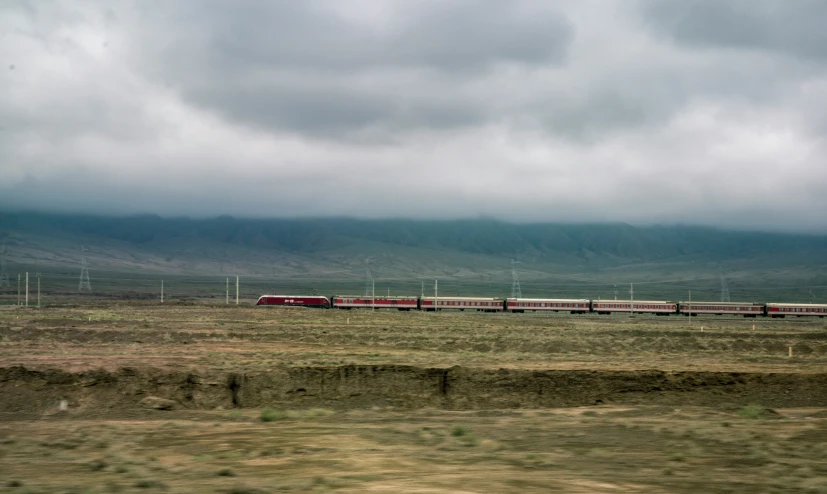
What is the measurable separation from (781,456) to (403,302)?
306 ft

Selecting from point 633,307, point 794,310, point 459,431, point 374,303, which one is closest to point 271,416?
point 459,431

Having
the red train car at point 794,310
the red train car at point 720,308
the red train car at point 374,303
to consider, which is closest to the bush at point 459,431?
the red train car at point 374,303

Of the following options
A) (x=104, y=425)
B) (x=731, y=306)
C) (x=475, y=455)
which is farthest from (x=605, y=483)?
(x=731, y=306)

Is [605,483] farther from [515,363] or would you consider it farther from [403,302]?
[403,302]

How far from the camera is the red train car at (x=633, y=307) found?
10612 centimetres

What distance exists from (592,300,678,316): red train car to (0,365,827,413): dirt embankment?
76626 mm

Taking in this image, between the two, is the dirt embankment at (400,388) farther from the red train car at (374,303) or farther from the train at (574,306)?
the train at (574,306)

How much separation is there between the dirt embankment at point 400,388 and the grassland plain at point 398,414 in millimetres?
82

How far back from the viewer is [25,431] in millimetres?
17547

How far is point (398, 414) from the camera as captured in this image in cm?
2192

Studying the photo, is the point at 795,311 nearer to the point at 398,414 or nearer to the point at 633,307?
the point at 633,307

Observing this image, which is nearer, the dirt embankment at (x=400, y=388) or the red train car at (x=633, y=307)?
the dirt embankment at (x=400, y=388)

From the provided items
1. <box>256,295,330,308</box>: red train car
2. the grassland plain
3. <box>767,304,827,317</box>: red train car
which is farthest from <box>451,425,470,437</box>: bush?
<box>767,304,827,317</box>: red train car

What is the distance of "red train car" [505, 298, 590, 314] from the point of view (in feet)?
349
